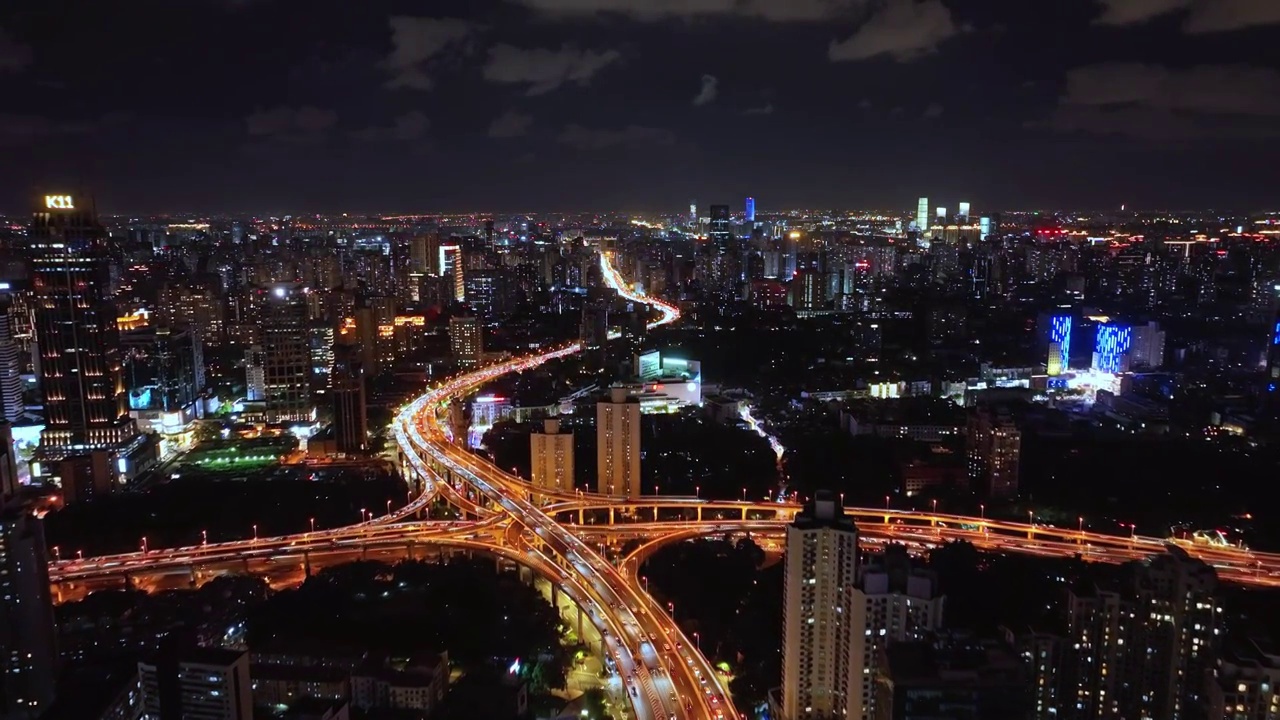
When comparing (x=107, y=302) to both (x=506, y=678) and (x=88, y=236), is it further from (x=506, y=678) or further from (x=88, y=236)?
(x=506, y=678)

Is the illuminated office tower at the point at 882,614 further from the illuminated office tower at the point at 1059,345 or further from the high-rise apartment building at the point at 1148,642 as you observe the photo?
the illuminated office tower at the point at 1059,345

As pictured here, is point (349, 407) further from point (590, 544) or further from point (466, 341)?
point (466, 341)

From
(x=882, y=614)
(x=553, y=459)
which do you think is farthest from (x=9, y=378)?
(x=882, y=614)

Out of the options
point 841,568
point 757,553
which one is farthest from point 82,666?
point 757,553

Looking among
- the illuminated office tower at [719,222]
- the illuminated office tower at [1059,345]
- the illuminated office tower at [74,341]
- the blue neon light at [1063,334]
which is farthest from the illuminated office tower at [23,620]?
the illuminated office tower at [719,222]

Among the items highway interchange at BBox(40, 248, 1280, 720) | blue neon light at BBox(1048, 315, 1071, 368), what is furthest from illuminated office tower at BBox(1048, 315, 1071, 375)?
highway interchange at BBox(40, 248, 1280, 720)

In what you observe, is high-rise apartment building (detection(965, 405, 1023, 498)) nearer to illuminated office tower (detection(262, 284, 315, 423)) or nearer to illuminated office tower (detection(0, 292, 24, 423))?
illuminated office tower (detection(262, 284, 315, 423))

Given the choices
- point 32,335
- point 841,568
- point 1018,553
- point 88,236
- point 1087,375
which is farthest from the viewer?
point 1087,375
